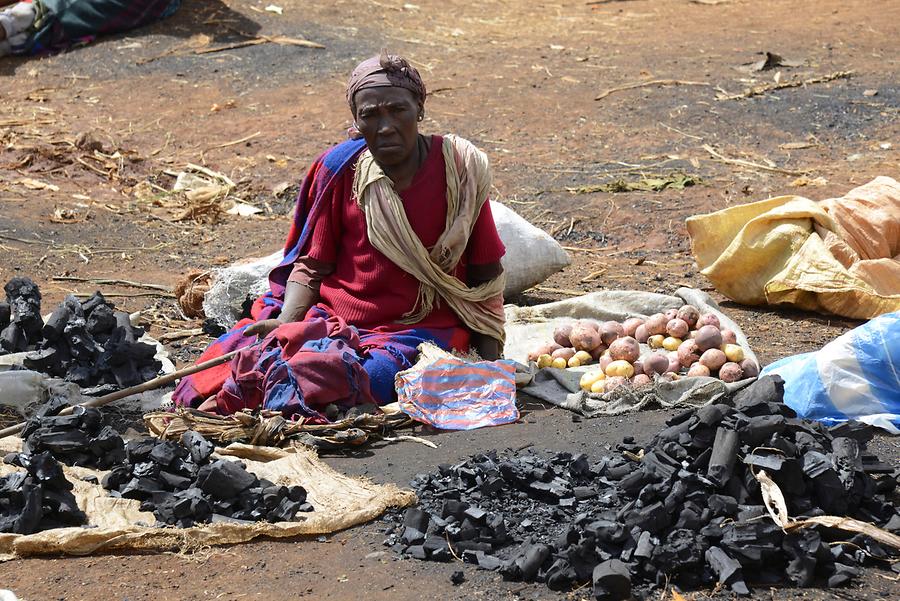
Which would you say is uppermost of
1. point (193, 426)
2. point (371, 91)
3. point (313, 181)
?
point (371, 91)

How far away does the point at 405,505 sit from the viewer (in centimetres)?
392

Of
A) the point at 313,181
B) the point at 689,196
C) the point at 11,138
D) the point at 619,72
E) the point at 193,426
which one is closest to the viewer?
the point at 193,426

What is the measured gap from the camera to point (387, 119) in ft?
15.8

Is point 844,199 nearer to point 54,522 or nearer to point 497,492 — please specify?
point 497,492

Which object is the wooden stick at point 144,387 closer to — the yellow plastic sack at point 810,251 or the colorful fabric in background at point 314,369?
the colorful fabric in background at point 314,369

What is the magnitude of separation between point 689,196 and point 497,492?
4.70 metres

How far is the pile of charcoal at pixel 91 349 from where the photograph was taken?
5.15 meters

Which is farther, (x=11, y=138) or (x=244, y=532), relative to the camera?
(x=11, y=138)

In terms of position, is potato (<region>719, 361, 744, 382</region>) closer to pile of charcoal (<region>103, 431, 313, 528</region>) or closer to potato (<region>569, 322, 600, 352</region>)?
potato (<region>569, 322, 600, 352</region>)

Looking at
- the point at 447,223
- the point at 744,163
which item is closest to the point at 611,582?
the point at 447,223

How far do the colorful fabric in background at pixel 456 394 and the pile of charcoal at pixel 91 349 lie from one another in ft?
4.04

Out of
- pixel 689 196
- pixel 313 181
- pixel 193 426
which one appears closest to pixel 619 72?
pixel 689 196

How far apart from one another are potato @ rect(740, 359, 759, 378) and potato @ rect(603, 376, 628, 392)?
1.68ft

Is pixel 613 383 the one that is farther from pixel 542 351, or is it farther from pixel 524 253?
pixel 524 253
